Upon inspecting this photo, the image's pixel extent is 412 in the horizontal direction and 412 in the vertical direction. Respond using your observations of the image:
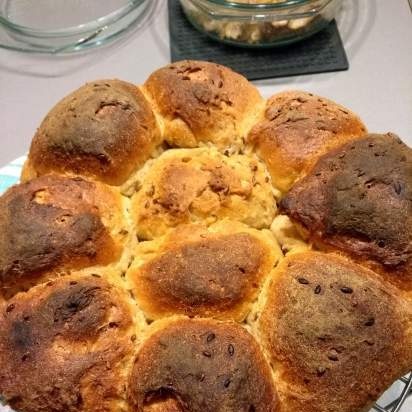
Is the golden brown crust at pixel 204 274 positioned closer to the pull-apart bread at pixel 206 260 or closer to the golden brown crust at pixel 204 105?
the pull-apart bread at pixel 206 260

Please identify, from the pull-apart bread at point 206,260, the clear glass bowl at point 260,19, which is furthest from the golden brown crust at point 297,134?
the clear glass bowl at point 260,19

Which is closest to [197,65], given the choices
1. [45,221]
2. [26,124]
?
[45,221]

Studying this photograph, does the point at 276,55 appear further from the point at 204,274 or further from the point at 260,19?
the point at 204,274

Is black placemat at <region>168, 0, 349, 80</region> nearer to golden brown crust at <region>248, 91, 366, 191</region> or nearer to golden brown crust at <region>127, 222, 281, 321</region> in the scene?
golden brown crust at <region>248, 91, 366, 191</region>

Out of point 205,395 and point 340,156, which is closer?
point 205,395

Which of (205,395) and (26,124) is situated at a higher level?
(205,395)

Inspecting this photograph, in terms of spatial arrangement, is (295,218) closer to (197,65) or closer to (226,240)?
(226,240)
